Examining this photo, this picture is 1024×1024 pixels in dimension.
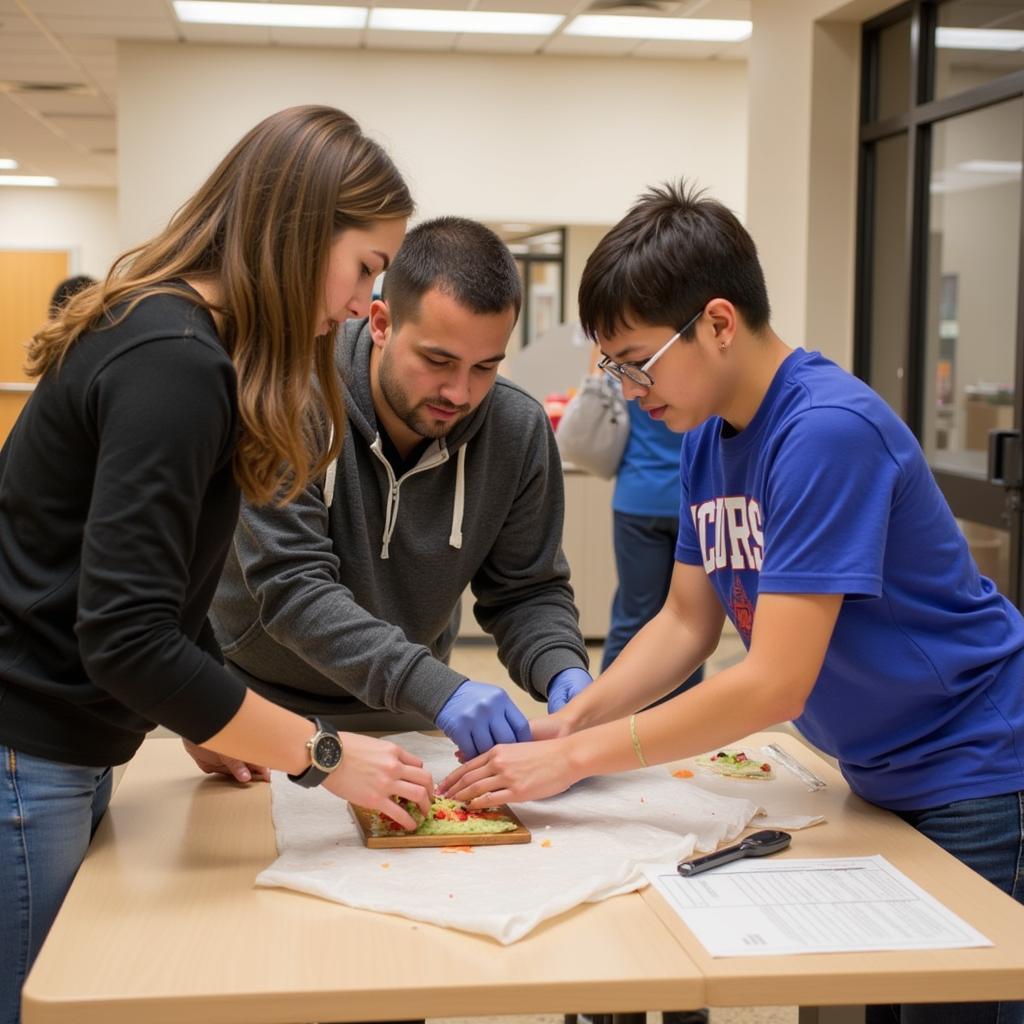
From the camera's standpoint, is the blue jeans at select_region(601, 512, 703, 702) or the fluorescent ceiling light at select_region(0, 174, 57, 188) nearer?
the blue jeans at select_region(601, 512, 703, 702)

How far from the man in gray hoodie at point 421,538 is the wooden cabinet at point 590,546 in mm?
3349

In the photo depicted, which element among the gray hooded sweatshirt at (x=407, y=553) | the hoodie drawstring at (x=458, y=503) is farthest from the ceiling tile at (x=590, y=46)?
the hoodie drawstring at (x=458, y=503)

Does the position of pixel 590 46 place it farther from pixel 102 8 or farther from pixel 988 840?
pixel 988 840

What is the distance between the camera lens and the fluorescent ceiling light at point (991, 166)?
3.89 metres

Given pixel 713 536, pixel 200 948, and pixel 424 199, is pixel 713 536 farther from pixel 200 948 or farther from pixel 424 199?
pixel 424 199

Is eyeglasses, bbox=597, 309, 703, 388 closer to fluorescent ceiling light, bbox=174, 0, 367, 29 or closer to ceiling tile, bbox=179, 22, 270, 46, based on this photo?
fluorescent ceiling light, bbox=174, 0, 367, 29

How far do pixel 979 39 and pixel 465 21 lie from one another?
9.82 ft

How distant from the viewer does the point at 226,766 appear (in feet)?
4.91

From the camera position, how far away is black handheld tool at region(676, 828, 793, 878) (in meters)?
1.22

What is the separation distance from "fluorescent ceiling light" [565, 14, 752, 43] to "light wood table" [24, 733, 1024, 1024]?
5.66m

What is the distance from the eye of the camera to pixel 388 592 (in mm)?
1758

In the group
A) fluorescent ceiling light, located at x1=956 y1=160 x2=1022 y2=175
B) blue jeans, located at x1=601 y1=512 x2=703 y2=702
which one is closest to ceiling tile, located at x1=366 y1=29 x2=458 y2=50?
fluorescent ceiling light, located at x1=956 y1=160 x2=1022 y2=175

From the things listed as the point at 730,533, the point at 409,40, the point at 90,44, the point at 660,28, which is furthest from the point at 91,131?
the point at 730,533

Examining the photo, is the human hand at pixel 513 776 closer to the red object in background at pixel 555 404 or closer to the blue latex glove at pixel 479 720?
the blue latex glove at pixel 479 720
